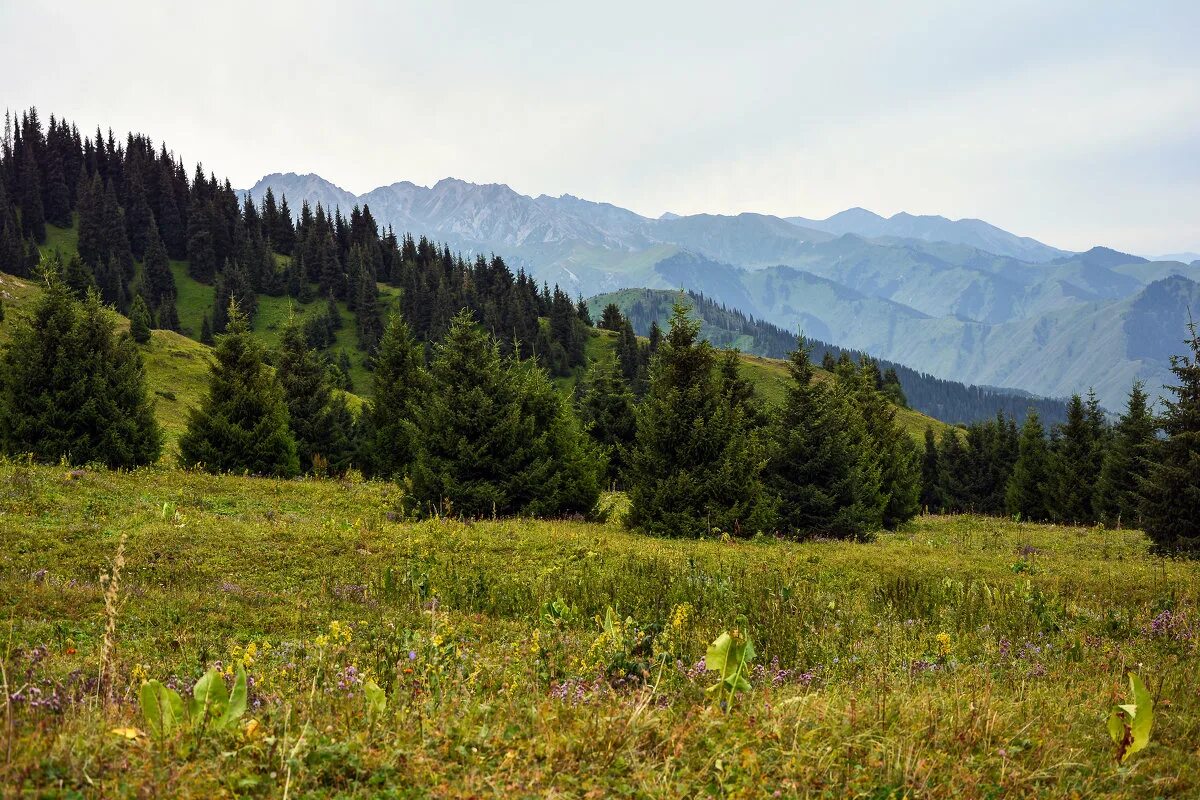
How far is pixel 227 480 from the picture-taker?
916 inches

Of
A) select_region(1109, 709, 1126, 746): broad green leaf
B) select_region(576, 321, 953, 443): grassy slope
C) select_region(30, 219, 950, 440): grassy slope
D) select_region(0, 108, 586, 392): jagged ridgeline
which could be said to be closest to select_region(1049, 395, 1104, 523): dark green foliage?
select_region(30, 219, 950, 440): grassy slope

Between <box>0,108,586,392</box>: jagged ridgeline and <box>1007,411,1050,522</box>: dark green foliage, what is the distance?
7416cm

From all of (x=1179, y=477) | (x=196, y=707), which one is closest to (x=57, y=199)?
(x=196, y=707)

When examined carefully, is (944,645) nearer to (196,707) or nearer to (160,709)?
(196,707)

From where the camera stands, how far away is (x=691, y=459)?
19875mm

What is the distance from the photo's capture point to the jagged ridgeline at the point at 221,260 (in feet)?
364

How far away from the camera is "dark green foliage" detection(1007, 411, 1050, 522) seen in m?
54.3

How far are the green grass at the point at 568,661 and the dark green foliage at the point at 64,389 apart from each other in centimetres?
841

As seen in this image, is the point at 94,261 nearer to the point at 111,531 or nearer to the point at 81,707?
the point at 111,531

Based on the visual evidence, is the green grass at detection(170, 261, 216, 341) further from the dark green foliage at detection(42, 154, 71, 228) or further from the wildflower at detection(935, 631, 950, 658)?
the wildflower at detection(935, 631, 950, 658)

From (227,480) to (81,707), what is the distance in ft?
69.3

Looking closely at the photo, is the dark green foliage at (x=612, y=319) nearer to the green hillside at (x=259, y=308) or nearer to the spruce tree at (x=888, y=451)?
the green hillside at (x=259, y=308)

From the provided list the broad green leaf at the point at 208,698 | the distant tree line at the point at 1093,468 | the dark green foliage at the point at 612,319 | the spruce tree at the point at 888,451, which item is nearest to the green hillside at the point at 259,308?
the dark green foliage at the point at 612,319

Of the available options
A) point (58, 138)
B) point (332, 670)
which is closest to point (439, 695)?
point (332, 670)
